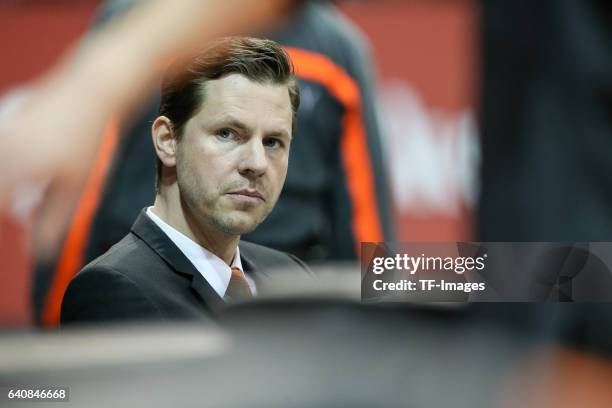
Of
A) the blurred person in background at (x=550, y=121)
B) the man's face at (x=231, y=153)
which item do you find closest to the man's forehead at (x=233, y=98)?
the man's face at (x=231, y=153)

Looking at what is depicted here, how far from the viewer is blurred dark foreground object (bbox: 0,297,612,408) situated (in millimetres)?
356

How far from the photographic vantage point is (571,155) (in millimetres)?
375

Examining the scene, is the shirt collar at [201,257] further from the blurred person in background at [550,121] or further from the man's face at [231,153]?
the blurred person in background at [550,121]

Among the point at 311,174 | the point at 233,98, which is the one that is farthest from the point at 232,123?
the point at 311,174

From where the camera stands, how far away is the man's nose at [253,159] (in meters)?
0.58

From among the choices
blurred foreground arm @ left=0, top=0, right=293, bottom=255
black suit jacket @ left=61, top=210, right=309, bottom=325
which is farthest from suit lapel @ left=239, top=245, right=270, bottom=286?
blurred foreground arm @ left=0, top=0, right=293, bottom=255

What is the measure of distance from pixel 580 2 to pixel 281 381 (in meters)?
0.17

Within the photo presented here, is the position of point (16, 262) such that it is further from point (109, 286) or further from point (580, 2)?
point (580, 2)

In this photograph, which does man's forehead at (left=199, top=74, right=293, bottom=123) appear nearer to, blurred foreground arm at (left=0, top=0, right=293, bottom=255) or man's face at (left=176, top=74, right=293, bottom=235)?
man's face at (left=176, top=74, right=293, bottom=235)

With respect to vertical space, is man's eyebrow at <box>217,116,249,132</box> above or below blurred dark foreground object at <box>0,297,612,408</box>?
above

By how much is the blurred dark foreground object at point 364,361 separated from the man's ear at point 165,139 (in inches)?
7.9

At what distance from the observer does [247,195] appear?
1.94 feet

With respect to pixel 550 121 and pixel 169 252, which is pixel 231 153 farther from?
pixel 550 121

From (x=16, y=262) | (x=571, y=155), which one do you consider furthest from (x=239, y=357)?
(x=16, y=262)
